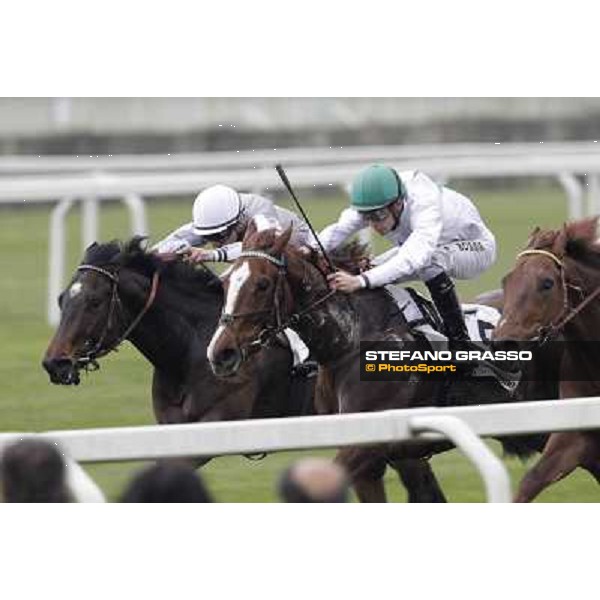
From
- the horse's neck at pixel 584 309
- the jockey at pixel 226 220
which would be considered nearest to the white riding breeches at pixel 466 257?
the jockey at pixel 226 220

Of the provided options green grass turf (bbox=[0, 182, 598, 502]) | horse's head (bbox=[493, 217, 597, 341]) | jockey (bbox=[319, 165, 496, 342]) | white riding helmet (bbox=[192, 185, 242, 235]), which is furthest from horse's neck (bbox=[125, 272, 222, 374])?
horse's head (bbox=[493, 217, 597, 341])

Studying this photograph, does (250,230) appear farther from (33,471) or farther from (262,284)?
(33,471)

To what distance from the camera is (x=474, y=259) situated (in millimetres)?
7895

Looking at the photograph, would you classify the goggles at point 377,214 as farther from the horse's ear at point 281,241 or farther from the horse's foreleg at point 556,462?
the horse's foreleg at point 556,462

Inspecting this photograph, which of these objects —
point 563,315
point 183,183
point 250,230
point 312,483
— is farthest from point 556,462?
point 183,183

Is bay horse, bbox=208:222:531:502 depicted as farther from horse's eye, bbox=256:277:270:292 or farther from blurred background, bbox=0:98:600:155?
blurred background, bbox=0:98:600:155

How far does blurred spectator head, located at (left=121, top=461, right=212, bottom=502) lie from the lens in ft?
13.6

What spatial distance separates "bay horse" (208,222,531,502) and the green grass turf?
0.55 m

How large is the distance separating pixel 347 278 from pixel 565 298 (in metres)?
0.72

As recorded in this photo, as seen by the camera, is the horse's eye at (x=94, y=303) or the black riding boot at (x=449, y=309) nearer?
the black riding boot at (x=449, y=309)

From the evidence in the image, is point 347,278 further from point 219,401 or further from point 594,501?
point 594,501

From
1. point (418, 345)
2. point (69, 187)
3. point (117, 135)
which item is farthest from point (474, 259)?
point (117, 135)

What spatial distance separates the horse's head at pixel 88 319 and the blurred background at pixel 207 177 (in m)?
0.39

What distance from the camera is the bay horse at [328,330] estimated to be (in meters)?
7.04
